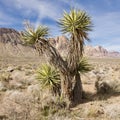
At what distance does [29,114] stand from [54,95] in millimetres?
3282

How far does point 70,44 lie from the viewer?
11172 millimetres

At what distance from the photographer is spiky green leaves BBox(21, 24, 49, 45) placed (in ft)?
35.6

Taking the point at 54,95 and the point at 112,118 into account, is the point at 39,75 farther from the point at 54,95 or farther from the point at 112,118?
the point at 112,118

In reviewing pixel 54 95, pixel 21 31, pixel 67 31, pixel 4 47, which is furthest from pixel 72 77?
pixel 4 47

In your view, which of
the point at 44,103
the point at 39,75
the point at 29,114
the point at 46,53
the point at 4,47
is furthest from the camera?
the point at 4,47

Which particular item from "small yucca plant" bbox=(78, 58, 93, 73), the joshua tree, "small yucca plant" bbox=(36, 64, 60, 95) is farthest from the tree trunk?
"small yucca plant" bbox=(36, 64, 60, 95)

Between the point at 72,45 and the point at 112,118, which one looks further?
the point at 72,45

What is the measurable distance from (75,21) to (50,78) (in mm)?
2686

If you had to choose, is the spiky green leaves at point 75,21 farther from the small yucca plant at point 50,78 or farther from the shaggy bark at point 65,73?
the small yucca plant at point 50,78

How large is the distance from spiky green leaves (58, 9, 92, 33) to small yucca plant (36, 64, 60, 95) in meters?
Answer: 1.86

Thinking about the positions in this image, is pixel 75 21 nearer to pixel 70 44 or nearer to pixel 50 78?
pixel 70 44

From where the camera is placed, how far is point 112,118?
329 inches

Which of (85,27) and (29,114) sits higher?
(85,27)

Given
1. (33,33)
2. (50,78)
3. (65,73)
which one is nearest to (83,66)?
(65,73)
